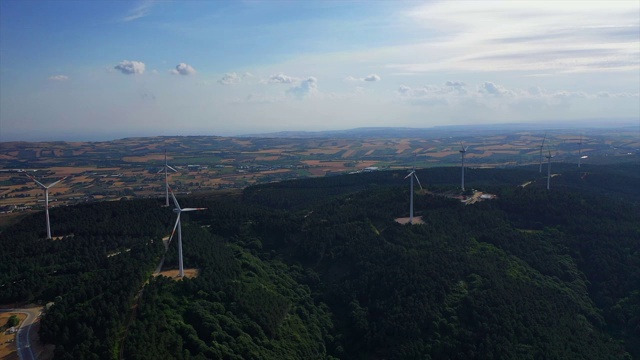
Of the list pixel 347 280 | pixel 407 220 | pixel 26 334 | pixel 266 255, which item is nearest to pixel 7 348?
pixel 26 334

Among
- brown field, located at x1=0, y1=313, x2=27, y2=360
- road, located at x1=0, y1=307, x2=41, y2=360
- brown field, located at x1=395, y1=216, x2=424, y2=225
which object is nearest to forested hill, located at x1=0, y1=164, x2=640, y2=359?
brown field, located at x1=395, y1=216, x2=424, y2=225

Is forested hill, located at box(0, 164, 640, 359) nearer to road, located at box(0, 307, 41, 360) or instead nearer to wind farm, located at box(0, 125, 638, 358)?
wind farm, located at box(0, 125, 638, 358)

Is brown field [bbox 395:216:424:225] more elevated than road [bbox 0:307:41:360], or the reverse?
brown field [bbox 395:216:424:225]

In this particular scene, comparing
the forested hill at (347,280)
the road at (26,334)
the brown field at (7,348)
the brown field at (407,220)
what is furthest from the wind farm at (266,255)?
the brown field at (7,348)

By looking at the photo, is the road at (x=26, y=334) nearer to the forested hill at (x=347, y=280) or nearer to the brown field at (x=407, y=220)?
the forested hill at (x=347, y=280)

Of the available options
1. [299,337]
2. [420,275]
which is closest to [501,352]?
[420,275]

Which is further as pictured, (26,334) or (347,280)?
(347,280)

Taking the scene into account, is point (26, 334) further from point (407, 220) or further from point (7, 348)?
point (407, 220)
